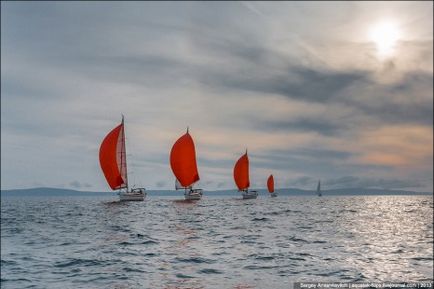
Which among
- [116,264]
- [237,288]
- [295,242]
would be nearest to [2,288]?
[116,264]

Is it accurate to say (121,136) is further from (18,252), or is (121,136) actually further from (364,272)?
(364,272)

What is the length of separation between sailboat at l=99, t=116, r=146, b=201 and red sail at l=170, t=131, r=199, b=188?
977 cm

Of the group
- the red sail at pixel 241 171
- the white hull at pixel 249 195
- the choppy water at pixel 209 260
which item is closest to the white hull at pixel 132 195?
the red sail at pixel 241 171

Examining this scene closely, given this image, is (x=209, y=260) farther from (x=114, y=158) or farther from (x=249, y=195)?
(x=249, y=195)

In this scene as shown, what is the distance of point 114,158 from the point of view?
250ft

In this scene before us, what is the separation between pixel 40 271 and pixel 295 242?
45.3 feet

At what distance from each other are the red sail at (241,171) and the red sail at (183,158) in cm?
3091

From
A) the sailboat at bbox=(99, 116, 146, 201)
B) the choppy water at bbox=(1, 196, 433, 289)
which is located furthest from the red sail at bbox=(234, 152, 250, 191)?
the choppy water at bbox=(1, 196, 433, 289)

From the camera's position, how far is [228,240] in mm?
26750

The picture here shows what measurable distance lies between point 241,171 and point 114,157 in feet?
153

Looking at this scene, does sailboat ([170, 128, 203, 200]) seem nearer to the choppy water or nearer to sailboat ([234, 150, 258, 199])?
sailboat ([234, 150, 258, 199])

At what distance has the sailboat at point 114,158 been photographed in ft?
248

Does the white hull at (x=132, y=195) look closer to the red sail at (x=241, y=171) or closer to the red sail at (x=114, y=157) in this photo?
the red sail at (x=114, y=157)

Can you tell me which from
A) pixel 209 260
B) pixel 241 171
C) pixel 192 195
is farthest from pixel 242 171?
pixel 209 260
